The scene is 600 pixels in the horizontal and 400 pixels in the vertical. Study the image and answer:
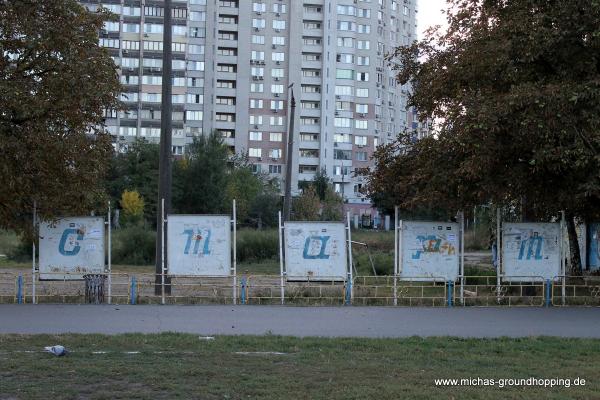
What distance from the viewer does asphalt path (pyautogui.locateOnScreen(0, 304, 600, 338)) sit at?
43.4 ft

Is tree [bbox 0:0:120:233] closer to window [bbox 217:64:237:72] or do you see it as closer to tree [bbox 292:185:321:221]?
tree [bbox 292:185:321:221]

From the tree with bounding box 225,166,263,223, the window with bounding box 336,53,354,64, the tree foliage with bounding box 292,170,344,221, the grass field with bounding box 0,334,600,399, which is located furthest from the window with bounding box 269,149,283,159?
the grass field with bounding box 0,334,600,399

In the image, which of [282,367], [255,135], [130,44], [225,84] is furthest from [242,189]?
[282,367]

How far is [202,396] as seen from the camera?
7.61 m

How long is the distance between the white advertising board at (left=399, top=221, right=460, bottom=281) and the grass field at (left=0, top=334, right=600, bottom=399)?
6.47 metres

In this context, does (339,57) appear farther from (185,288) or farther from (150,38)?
(185,288)

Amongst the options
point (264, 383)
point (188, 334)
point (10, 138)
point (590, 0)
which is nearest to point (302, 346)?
point (188, 334)

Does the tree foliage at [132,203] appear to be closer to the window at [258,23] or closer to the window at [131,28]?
the window at [131,28]

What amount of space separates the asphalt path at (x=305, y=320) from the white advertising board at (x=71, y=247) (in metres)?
1.43

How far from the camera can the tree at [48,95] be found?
1525cm

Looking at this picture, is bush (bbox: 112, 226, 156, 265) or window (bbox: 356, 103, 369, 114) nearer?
bush (bbox: 112, 226, 156, 265)

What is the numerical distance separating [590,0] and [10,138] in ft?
43.8

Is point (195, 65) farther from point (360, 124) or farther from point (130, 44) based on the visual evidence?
point (360, 124)

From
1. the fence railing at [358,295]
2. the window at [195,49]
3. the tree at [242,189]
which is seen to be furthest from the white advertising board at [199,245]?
the window at [195,49]
